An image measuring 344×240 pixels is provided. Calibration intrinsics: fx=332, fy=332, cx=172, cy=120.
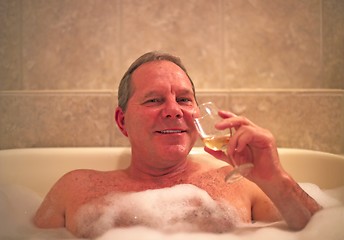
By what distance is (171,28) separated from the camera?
1.69 metres

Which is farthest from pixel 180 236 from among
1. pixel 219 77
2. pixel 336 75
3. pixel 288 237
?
pixel 336 75

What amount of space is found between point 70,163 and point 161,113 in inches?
24.6

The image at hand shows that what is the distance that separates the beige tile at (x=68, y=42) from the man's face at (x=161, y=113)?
1.89 feet

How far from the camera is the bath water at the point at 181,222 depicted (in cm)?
90

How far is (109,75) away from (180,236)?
3.28 ft

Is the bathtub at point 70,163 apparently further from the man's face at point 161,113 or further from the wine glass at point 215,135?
the wine glass at point 215,135

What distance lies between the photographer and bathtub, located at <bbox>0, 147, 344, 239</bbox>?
141 cm

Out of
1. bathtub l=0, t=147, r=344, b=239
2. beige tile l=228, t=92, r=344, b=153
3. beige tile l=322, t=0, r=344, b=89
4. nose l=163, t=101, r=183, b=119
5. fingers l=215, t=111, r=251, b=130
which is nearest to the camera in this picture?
fingers l=215, t=111, r=251, b=130

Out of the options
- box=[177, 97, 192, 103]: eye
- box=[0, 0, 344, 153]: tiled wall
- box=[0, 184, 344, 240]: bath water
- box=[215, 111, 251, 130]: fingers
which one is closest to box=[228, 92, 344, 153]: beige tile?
box=[0, 0, 344, 153]: tiled wall

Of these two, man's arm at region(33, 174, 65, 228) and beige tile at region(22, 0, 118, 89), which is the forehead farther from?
beige tile at region(22, 0, 118, 89)

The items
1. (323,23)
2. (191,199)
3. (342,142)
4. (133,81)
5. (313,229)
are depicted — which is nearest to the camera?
(313,229)

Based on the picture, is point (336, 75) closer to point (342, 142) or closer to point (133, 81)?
point (342, 142)

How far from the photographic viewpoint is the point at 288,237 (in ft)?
2.93

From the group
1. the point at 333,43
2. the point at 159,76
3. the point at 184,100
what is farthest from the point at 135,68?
the point at 333,43
